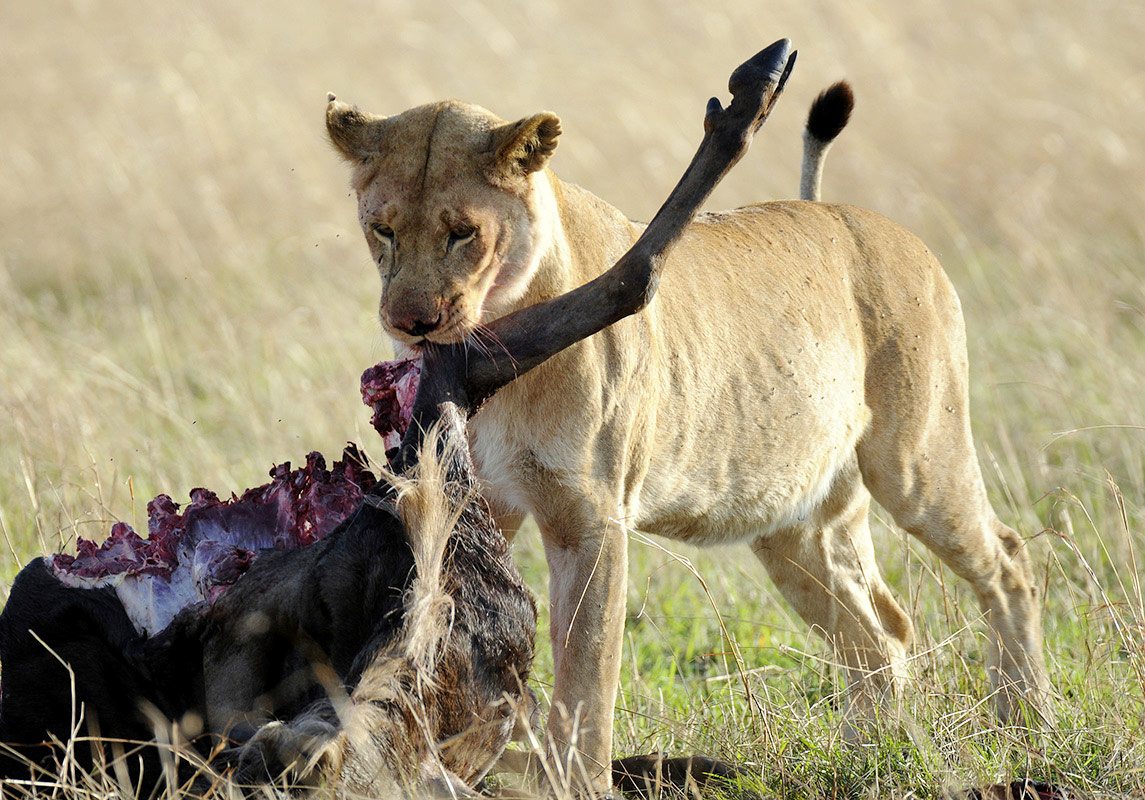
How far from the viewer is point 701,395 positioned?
397 centimetres

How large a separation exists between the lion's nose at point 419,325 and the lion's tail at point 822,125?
1900mm

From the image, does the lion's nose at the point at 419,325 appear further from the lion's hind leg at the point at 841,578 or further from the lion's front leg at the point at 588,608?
the lion's hind leg at the point at 841,578

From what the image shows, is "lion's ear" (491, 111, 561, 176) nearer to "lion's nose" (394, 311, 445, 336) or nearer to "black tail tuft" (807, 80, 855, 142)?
"lion's nose" (394, 311, 445, 336)

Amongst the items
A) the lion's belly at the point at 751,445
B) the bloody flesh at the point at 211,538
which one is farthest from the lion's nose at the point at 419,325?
the lion's belly at the point at 751,445

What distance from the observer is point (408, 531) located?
268cm

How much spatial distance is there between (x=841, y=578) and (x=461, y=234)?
1960mm

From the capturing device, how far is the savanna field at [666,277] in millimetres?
3852

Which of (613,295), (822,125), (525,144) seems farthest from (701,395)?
(822,125)

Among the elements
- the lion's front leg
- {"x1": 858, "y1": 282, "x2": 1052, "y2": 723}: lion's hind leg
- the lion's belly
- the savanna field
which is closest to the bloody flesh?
the savanna field

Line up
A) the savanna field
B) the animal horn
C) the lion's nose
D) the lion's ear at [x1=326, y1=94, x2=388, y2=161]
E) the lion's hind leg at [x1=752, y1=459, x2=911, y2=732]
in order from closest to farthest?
the animal horn, the lion's nose, the lion's ear at [x1=326, y1=94, x2=388, y2=161], the savanna field, the lion's hind leg at [x1=752, y1=459, x2=911, y2=732]

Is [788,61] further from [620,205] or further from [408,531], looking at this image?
[620,205]

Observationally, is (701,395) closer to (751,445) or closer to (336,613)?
(751,445)

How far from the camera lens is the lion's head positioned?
3.17 meters

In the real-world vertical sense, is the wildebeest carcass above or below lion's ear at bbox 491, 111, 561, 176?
below
